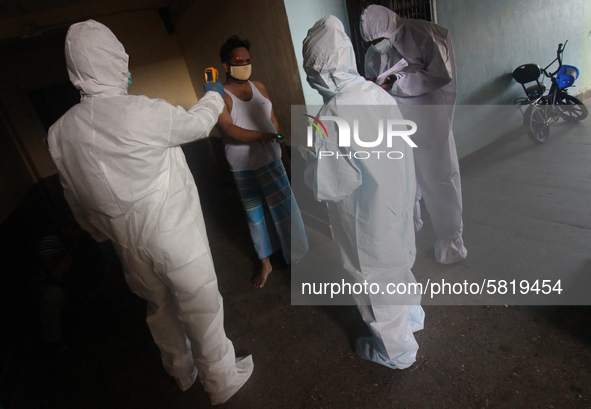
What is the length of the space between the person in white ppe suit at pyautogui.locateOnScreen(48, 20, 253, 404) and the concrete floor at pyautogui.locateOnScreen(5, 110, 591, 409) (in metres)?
0.43

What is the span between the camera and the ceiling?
261 centimetres

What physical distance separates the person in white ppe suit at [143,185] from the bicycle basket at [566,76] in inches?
163

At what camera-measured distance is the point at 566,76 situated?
365 centimetres

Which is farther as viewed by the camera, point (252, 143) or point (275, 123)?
point (275, 123)

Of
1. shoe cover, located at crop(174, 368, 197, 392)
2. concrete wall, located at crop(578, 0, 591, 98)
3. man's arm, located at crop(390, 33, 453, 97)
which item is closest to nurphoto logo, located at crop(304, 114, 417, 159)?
man's arm, located at crop(390, 33, 453, 97)

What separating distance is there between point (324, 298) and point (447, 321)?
0.69 m

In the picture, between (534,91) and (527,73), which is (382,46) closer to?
(527,73)

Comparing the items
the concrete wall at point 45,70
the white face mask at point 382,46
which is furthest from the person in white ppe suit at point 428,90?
the concrete wall at point 45,70

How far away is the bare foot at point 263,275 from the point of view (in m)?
2.23

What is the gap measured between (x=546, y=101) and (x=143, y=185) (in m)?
4.34

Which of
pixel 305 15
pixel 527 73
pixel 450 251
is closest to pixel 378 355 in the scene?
pixel 450 251

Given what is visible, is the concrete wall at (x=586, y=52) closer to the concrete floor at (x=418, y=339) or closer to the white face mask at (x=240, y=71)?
the concrete floor at (x=418, y=339)

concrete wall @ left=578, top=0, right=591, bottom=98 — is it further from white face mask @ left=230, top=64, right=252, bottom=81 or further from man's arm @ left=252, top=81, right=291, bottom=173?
white face mask @ left=230, top=64, right=252, bottom=81

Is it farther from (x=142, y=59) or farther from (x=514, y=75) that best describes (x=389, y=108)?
(x=142, y=59)
